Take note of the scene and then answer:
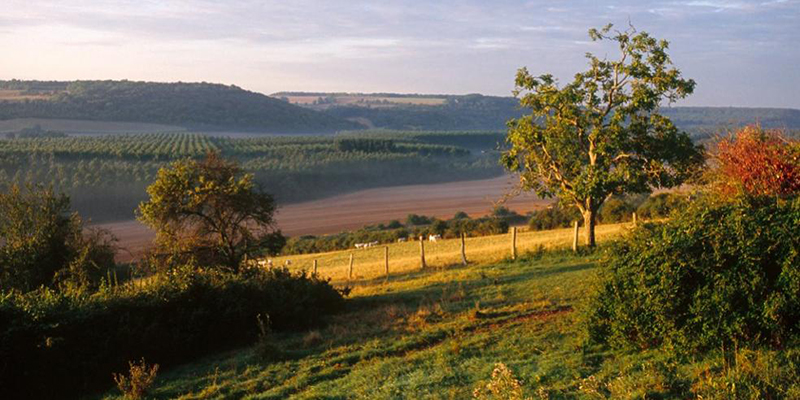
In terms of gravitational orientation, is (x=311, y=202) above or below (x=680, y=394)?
below

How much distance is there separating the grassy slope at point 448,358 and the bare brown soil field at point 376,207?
38.3 meters

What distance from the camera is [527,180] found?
26.4 m

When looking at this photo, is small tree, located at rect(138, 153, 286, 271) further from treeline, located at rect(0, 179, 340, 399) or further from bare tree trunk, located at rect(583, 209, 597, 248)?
bare tree trunk, located at rect(583, 209, 597, 248)

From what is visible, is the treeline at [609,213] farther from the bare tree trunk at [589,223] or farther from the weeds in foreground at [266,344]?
the weeds in foreground at [266,344]

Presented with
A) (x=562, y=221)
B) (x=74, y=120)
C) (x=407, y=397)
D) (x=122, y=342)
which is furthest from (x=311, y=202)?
(x=74, y=120)

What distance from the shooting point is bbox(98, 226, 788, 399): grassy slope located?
9016 mm

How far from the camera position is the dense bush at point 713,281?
8.91 m

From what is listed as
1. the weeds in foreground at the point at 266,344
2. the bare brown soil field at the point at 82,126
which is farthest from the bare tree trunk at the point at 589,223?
the bare brown soil field at the point at 82,126

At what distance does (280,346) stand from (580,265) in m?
11.5

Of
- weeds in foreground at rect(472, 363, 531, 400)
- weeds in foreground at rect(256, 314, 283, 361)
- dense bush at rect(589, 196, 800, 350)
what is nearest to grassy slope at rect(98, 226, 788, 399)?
weeds in foreground at rect(256, 314, 283, 361)

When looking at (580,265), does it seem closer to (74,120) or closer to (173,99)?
(74,120)

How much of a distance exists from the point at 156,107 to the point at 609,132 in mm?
160415

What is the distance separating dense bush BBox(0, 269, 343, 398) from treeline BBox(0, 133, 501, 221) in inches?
1444

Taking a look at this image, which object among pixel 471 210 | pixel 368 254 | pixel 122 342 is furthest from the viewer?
pixel 471 210
